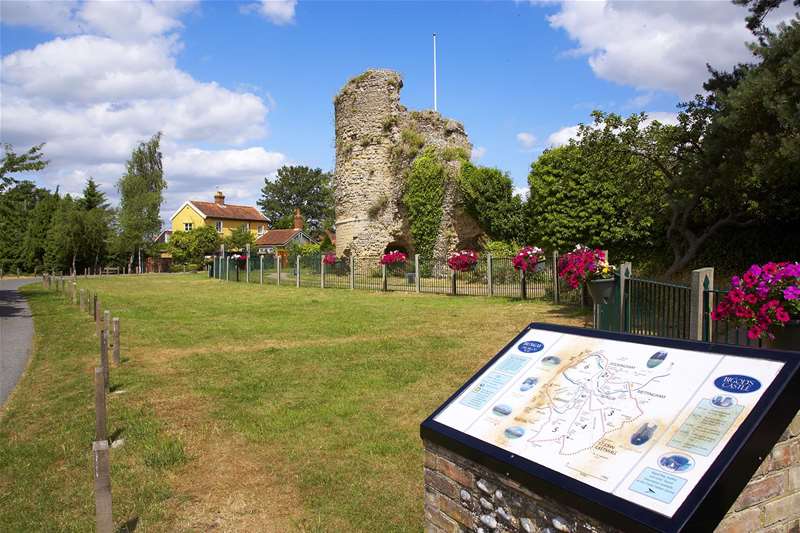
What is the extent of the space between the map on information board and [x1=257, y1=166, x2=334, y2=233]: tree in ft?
269

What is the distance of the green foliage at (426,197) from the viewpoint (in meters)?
28.6

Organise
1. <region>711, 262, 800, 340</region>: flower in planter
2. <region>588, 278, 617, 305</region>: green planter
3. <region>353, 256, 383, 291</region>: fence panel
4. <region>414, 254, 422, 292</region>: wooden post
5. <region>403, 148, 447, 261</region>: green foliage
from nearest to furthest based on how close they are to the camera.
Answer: <region>711, 262, 800, 340</region>: flower in planter < <region>588, 278, 617, 305</region>: green planter < <region>414, 254, 422, 292</region>: wooden post < <region>353, 256, 383, 291</region>: fence panel < <region>403, 148, 447, 261</region>: green foliage

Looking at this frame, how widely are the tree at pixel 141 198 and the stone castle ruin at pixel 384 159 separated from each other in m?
30.6

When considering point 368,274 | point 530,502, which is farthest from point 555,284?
point 530,502

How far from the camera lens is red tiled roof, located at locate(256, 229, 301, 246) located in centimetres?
6301

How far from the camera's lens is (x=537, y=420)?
9.77ft

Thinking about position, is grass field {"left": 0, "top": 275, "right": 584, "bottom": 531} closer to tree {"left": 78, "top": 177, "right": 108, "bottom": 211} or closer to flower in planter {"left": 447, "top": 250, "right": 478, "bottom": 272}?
flower in planter {"left": 447, "top": 250, "right": 478, "bottom": 272}

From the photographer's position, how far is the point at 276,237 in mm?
64688

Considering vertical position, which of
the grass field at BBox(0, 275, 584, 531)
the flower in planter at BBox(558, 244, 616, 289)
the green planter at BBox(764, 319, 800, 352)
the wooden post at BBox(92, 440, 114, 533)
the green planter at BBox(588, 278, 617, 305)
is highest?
the flower in planter at BBox(558, 244, 616, 289)

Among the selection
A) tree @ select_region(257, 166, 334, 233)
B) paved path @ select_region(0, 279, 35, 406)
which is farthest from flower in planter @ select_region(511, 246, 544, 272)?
tree @ select_region(257, 166, 334, 233)

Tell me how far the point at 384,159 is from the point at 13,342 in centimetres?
2059

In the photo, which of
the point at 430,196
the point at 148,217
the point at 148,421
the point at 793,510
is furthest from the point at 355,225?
the point at 148,217

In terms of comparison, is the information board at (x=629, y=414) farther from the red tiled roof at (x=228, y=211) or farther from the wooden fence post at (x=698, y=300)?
the red tiled roof at (x=228, y=211)

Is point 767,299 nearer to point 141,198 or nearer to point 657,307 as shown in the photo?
point 657,307
